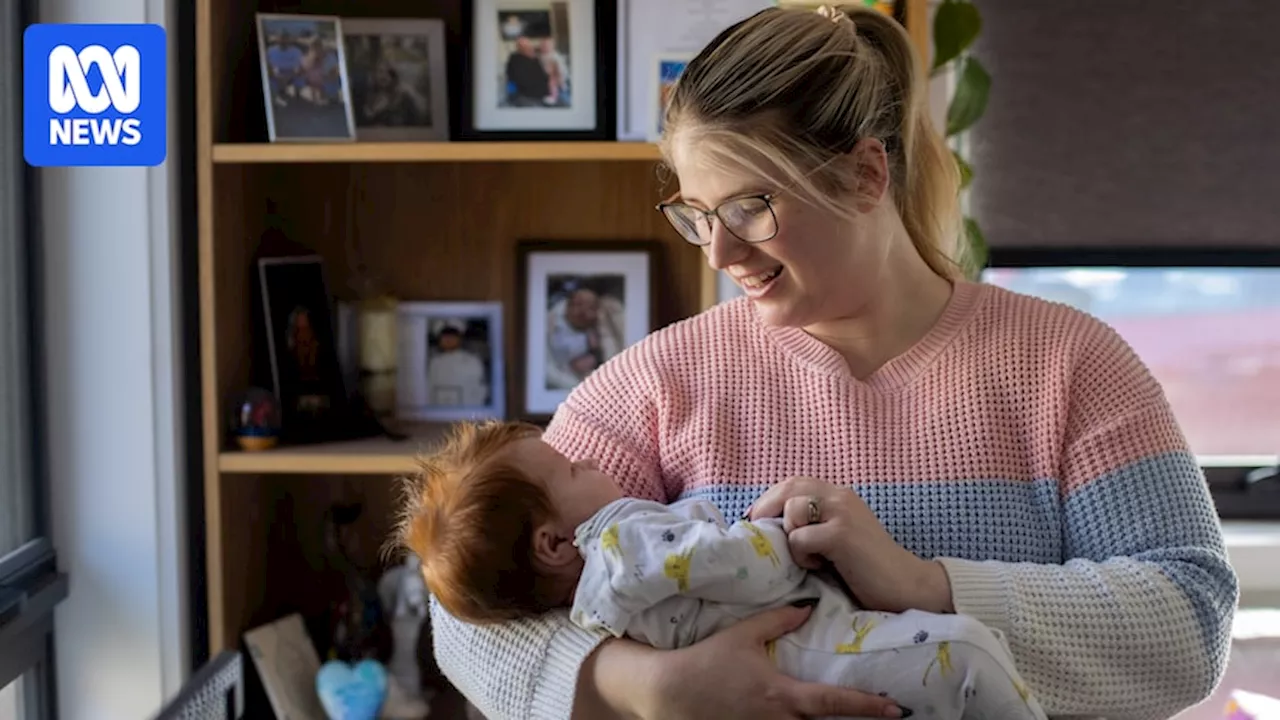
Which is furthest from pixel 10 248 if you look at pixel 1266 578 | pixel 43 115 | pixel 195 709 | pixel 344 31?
pixel 1266 578

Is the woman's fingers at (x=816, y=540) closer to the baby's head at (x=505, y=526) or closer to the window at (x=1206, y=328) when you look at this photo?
the baby's head at (x=505, y=526)

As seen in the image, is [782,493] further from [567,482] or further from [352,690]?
[352,690]

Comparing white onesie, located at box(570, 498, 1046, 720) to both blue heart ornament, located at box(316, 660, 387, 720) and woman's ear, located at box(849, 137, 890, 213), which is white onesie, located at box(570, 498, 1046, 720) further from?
blue heart ornament, located at box(316, 660, 387, 720)

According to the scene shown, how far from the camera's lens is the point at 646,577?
4.08 ft

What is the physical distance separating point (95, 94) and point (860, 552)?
4.67 ft

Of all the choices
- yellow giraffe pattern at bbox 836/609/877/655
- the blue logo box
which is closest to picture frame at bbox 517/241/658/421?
the blue logo box

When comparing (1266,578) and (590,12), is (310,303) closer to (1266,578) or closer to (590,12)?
(590,12)

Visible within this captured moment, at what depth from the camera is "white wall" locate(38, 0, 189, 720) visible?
2143mm

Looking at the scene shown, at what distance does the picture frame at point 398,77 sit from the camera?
7.82 feet

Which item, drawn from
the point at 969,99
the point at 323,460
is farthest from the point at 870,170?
the point at 323,460

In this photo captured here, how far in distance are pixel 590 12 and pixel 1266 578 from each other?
4.99ft

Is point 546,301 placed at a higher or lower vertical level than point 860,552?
higher

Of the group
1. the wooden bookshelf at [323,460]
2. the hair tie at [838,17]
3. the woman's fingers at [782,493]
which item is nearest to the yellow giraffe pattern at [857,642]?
the woman's fingers at [782,493]

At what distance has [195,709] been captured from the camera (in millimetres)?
1651
